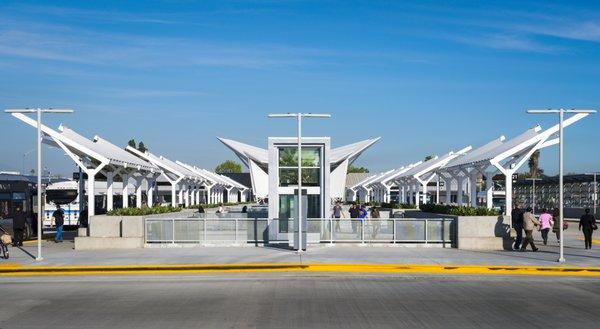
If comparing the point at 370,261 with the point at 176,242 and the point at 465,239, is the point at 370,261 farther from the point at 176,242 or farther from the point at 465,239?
the point at 176,242

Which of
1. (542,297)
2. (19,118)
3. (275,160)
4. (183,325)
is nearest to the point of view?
(183,325)

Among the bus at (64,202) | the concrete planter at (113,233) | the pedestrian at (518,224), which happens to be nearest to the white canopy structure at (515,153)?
the pedestrian at (518,224)

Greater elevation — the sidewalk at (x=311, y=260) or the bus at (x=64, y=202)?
the bus at (x=64, y=202)

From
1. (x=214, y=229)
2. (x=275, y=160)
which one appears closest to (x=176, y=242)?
(x=214, y=229)

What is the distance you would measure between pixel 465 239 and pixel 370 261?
6.26 metres

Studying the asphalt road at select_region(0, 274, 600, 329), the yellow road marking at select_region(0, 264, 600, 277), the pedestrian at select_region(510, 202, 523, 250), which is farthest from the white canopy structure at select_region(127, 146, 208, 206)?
the asphalt road at select_region(0, 274, 600, 329)

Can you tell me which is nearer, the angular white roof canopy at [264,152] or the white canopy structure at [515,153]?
the white canopy structure at [515,153]

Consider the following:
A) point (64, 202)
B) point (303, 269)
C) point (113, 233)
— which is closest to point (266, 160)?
point (64, 202)

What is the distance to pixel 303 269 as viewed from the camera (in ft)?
70.5

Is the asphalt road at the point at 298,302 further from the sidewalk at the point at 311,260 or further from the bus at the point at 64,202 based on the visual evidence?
the bus at the point at 64,202

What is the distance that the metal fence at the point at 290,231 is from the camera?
94.2 ft

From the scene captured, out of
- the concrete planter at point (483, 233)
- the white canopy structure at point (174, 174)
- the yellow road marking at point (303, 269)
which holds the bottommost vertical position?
the yellow road marking at point (303, 269)

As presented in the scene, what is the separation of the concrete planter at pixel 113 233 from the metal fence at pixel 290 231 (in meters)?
0.50

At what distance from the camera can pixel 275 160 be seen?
31828 mm
